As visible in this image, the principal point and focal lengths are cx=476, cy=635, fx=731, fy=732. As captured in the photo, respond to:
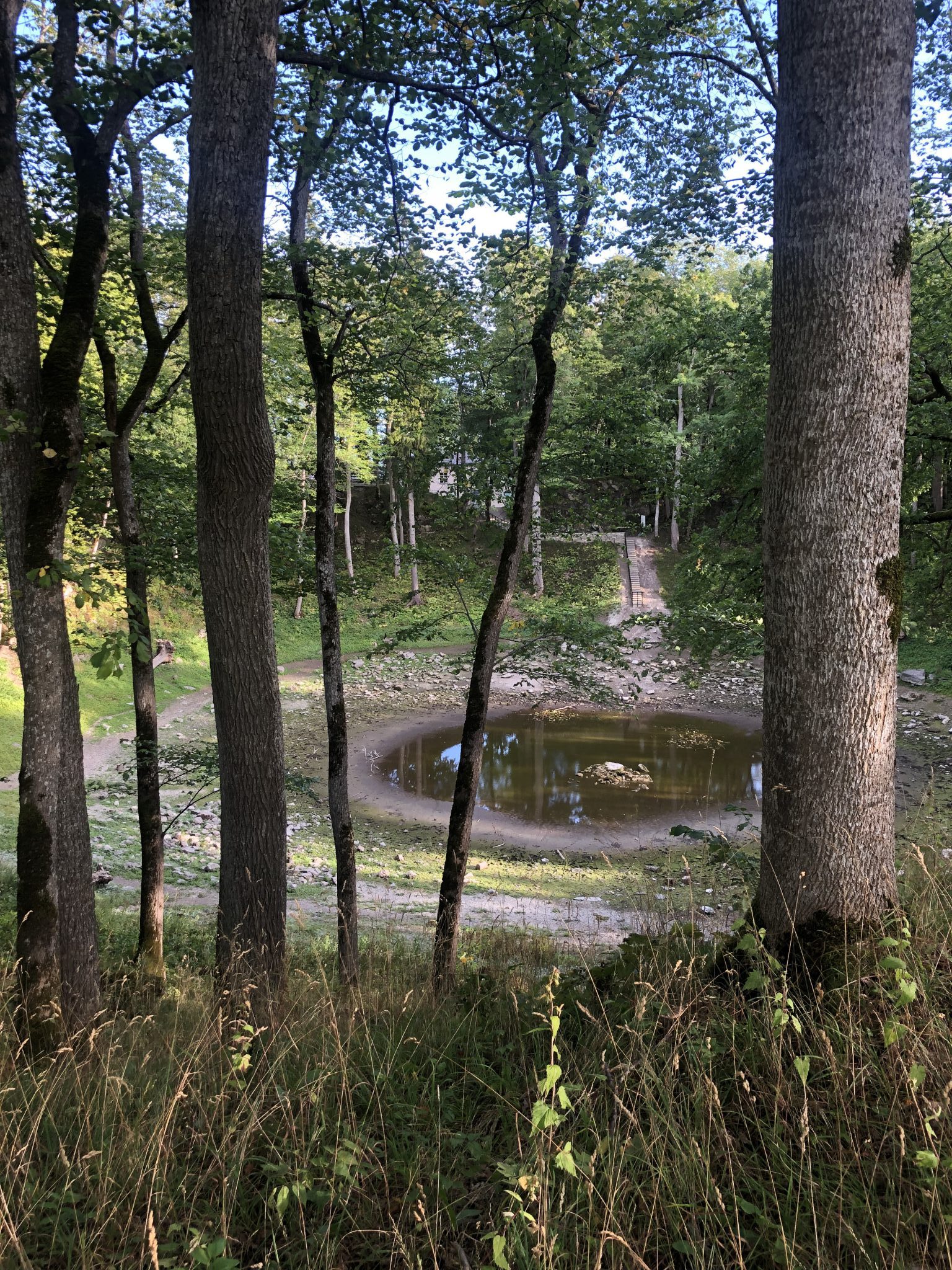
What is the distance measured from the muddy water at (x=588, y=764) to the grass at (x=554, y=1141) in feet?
34.6

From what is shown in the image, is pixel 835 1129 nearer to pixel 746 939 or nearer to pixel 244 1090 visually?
pixel 746 939

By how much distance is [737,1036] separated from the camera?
2381 mm

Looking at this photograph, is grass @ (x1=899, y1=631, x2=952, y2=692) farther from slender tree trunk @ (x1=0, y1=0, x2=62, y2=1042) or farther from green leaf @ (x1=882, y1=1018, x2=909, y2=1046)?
slender tree trunk @ (x1=0, y1=0, x2=62, y2=1042)

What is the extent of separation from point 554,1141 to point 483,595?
19.5 feet

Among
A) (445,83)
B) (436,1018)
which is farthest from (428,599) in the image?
(436,1018)

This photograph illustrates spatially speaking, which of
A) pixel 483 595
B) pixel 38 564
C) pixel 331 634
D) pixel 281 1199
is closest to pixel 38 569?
pixel 38 564

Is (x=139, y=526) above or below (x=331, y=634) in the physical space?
above

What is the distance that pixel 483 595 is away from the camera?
7.73 meters

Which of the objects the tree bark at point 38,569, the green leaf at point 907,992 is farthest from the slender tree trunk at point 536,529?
the green leaf at point 907,992

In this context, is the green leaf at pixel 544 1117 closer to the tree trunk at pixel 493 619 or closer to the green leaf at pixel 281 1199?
the green leaf at pixel 281 1199

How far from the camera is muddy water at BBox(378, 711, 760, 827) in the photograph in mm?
13766

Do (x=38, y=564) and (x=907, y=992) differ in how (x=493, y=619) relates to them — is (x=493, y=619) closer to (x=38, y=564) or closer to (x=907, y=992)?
(x=38, y=564)

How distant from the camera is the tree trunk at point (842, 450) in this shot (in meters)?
2.63

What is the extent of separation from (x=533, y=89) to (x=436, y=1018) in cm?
582
